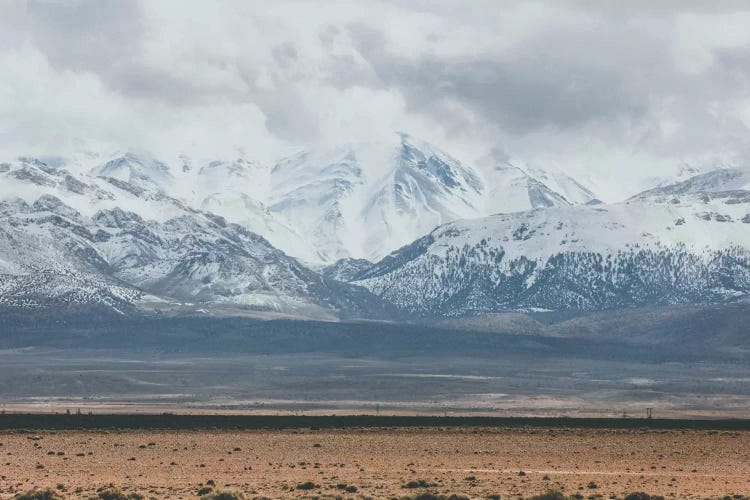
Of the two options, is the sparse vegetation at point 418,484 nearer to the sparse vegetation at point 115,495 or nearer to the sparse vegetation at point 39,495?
the sparse vegetation at point 115,495

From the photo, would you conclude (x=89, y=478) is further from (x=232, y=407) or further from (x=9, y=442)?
(x=232, y=407)

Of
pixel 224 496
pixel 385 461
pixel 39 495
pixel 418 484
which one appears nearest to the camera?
pixel 224 496

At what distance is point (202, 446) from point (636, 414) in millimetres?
80078

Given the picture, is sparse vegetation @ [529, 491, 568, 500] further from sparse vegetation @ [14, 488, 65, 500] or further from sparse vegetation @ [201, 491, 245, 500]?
sparse vegetation @ [14, 488, 65, 500]

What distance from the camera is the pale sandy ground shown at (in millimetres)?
76562

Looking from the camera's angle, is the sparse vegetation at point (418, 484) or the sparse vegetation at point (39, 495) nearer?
the sparse vegetation at point (39, 495)

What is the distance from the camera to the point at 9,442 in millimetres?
99500

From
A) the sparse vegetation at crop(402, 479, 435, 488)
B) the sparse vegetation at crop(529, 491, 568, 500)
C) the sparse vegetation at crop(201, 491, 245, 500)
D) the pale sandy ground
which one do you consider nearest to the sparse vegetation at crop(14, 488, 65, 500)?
the pale sandy ground

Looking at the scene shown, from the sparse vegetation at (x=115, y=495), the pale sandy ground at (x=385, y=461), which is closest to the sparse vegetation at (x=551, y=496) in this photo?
the pale sandy ground at (x=385, y=461)

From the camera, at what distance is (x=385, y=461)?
3541 inches

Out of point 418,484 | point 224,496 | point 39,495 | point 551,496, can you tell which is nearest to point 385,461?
point 418,484

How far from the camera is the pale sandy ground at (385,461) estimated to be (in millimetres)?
76562

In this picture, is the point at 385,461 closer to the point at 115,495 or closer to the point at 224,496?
the point at 224,496

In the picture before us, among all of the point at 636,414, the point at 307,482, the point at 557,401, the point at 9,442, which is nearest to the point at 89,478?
the point at 307,482
